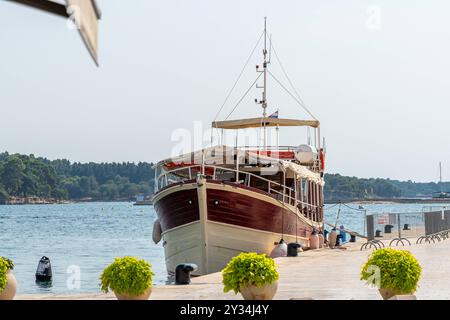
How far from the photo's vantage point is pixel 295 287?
17.3 meters

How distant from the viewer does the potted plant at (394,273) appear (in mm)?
11938

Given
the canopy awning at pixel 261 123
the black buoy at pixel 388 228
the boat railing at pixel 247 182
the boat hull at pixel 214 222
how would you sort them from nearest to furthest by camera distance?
1. the boat hull at pixel 214 222
2. the boat railing at pixel 247 182
3. the canopy awning at pixel 261 123
4. the black buoy at pixel 388 228

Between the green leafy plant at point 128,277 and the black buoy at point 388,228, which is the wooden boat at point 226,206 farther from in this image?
the green leafy plant at point 128,277

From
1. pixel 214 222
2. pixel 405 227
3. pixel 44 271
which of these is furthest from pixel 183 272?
pixel 405 227

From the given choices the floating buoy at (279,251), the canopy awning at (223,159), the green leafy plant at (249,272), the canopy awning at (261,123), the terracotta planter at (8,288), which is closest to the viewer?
the green leafy plant at (249,272)

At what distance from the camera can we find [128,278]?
40.6 ft

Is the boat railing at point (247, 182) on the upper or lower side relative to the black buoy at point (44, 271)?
upper

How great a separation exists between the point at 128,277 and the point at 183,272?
6.20 metres

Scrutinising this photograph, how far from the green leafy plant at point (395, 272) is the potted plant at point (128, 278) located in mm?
3325

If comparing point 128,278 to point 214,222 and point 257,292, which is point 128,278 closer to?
point 257,292

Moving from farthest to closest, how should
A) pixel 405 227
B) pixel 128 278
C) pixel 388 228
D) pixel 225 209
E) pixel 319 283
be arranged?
pixel 405 227 → pixel 388 228 → pixel 225 209 → pixel 319 283 → pixel 128 278

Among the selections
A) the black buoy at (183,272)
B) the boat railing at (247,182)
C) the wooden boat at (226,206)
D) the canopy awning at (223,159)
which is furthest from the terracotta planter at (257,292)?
the boat railing at (247,182)
